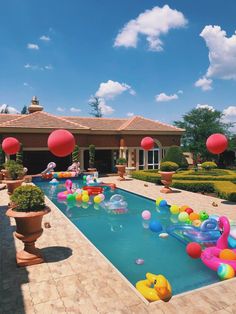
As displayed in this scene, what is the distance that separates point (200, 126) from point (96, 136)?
22803mm

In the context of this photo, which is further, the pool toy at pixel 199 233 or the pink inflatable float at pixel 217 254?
the pool toy at pixel 199 233

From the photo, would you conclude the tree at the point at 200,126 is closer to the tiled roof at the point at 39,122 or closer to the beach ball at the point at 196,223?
the tiled roof at the point at 39,122

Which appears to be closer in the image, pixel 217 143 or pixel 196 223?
pixel 196 223

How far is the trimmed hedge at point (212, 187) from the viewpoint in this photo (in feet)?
48.9

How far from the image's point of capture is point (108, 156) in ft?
108

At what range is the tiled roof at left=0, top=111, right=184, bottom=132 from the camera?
2561 centimetres

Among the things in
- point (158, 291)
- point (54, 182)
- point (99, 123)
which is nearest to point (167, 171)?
point (54, 182)

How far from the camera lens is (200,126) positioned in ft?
149

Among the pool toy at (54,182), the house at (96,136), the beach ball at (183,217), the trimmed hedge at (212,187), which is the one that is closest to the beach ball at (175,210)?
the beach ball at (183,217)

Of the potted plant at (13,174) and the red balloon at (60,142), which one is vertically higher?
the red balloon at (60,142)

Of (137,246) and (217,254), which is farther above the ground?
(217,254)

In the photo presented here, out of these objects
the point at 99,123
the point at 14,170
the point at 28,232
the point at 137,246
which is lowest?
the point at 137,246

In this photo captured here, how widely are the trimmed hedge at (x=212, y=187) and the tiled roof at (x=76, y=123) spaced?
11.8 metres

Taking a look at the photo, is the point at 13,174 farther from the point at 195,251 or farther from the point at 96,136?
the point at 96,136
